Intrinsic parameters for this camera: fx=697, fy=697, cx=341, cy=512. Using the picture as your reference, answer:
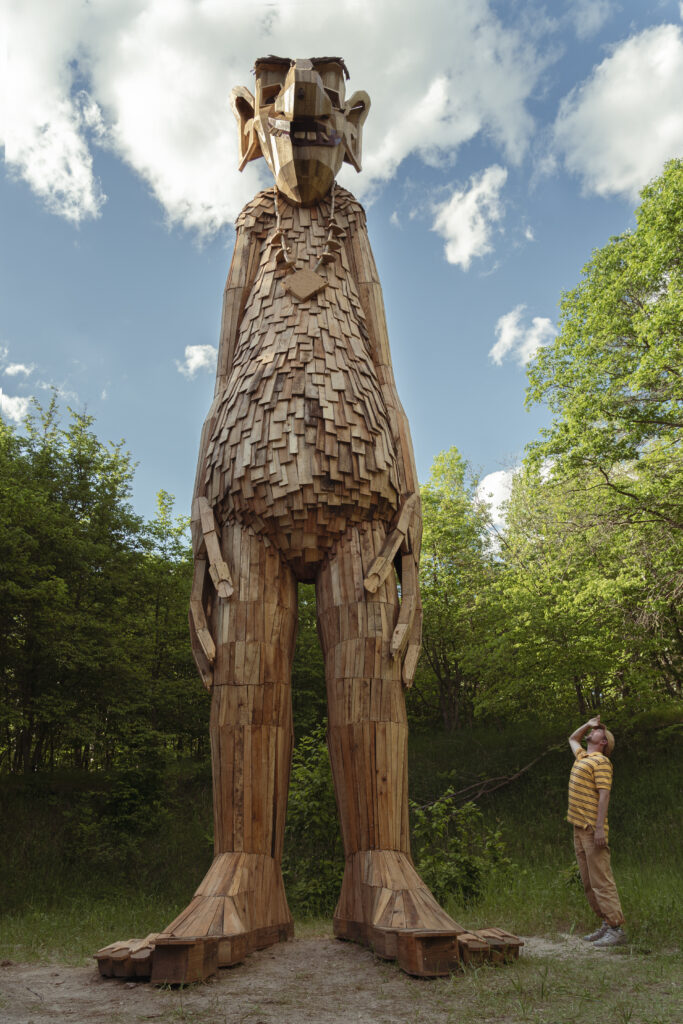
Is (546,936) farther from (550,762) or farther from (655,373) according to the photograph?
(550,762)

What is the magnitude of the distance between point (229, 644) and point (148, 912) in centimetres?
490

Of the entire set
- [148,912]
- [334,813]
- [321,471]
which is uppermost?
[321,471]

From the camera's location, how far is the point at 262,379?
3.84 m

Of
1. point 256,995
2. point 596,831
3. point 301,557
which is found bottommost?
point 256,995

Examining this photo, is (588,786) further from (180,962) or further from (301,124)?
(301,124)

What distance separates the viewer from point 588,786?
4.35 meters

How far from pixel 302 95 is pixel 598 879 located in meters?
4.95

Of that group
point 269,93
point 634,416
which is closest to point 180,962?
point 269,93

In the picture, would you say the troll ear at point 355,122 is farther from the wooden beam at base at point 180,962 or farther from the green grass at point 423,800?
the green grass at point 423,800

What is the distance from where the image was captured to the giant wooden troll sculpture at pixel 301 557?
10.5ft

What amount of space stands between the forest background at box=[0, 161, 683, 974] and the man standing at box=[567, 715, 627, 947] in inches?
102

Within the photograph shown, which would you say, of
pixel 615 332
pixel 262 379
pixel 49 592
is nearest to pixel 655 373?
pixel 615 332

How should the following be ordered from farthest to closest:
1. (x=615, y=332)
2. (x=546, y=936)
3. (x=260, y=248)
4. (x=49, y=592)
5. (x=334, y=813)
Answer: (x=615, y=332)
(x=49, y=592)
(x=334, y=813)
(x=260, y=248)
(x=546, y=936)

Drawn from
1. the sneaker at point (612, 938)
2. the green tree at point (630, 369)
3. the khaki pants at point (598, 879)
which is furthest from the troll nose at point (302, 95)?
the green tree at point (630, 369)
